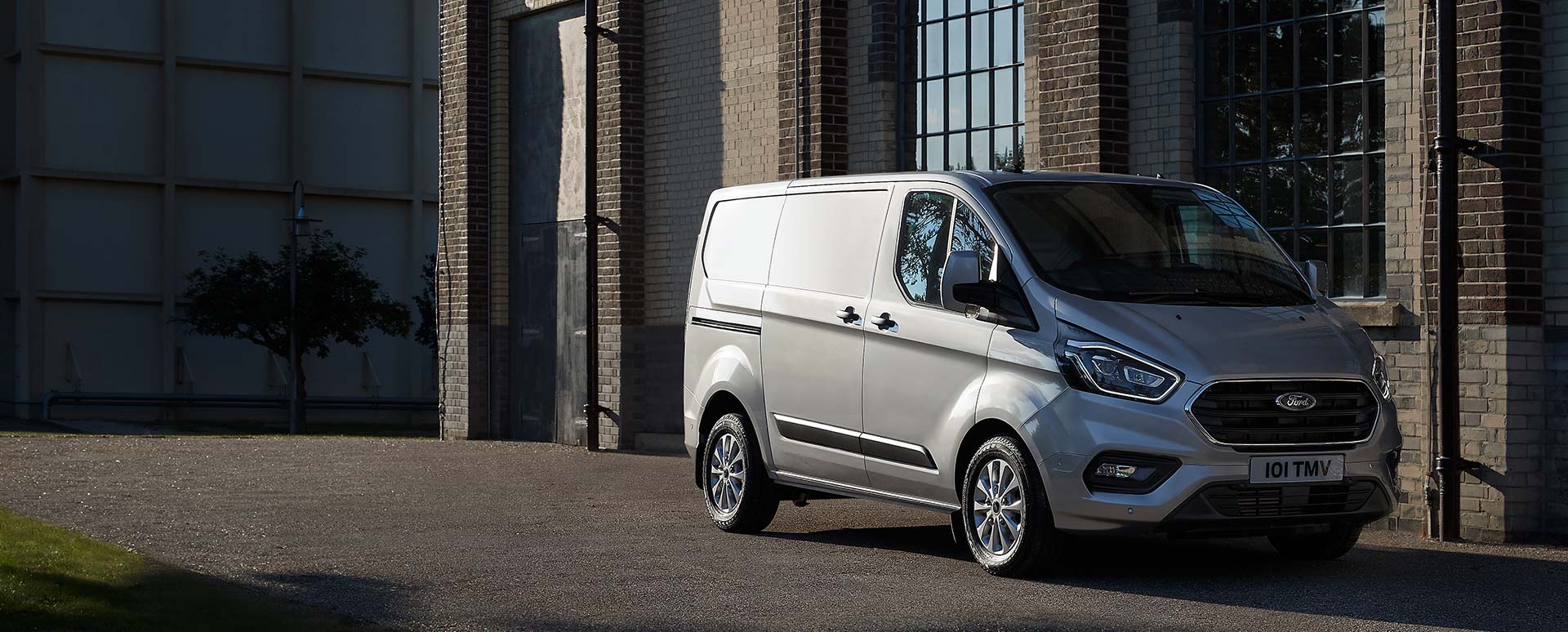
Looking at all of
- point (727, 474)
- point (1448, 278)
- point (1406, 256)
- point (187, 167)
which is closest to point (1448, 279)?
point (1448, 278)

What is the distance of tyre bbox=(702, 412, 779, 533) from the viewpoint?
11289 mm

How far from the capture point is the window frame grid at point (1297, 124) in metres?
12.6

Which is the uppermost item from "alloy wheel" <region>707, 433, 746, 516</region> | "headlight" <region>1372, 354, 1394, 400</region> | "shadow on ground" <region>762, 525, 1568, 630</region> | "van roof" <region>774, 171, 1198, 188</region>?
"van roof" <region>774, 171, 1198, 188</region>

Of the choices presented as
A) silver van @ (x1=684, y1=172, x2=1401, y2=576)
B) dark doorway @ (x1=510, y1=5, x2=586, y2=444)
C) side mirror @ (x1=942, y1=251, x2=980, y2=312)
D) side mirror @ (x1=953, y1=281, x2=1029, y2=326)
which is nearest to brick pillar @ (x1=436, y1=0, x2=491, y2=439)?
dark doorway @ (x1=510, y1=5, x2=586, y2=444)

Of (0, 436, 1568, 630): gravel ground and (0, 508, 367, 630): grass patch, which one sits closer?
(0, 508, 367, 630): grass patch

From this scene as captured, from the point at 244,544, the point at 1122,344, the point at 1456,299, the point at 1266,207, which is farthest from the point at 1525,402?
the point at 244,544

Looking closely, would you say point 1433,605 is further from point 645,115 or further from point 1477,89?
point 645,115

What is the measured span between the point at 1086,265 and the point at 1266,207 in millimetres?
4493

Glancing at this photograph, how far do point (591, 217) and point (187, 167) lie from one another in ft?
87.1

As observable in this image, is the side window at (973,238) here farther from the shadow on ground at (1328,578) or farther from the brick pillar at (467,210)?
the brick pillar at (467,210)

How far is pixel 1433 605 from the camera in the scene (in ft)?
27.1

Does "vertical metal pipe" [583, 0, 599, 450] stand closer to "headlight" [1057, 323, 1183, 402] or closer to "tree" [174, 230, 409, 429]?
"headlight" [1057, 323, 1183, 402]

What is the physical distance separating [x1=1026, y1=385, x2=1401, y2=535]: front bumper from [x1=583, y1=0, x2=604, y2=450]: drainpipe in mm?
11708

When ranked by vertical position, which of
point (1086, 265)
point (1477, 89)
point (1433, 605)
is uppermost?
point (1477, 89)
